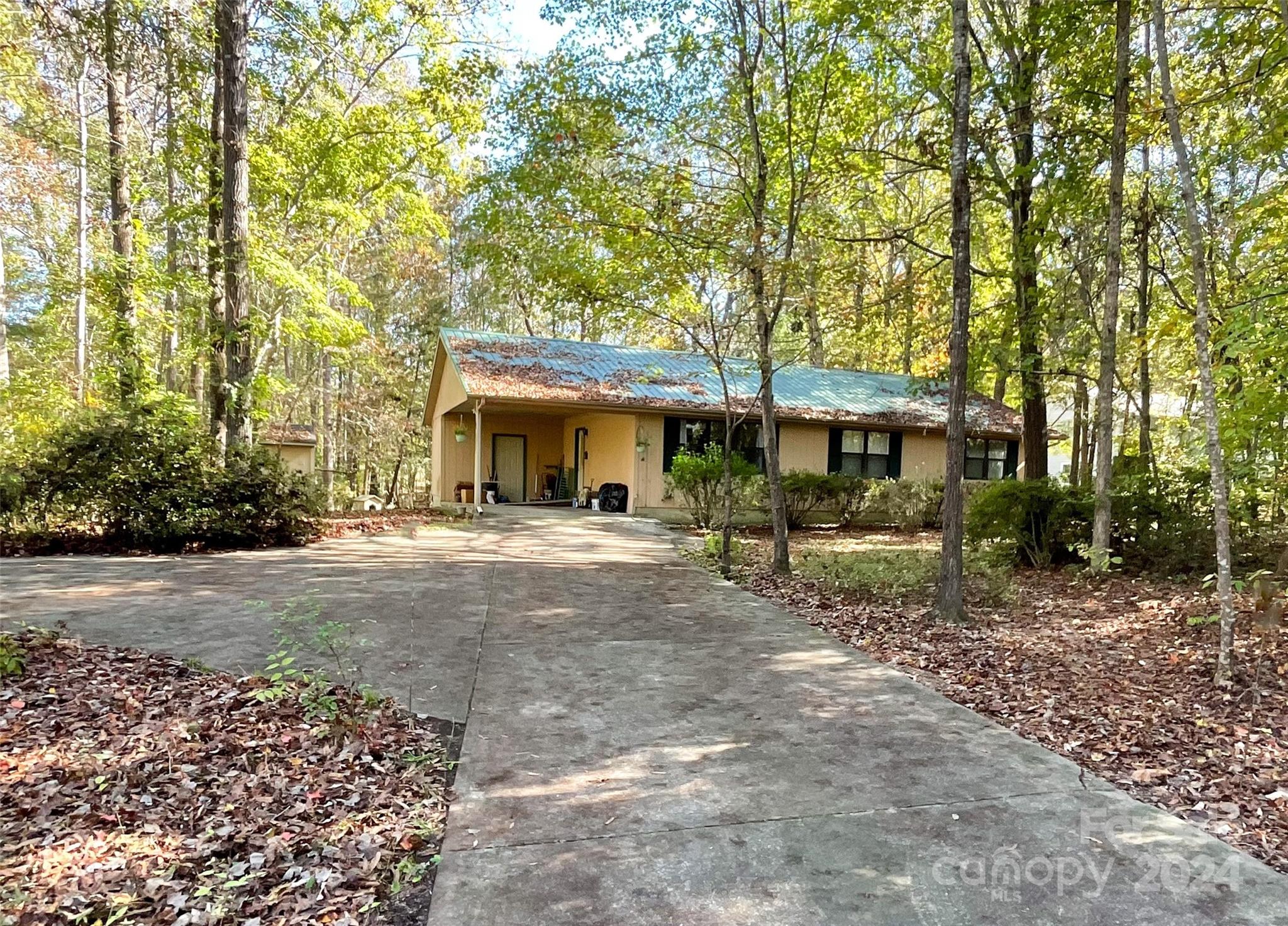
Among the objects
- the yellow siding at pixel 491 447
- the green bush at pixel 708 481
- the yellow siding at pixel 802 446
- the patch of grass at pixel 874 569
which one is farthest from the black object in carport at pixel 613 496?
the patch of grass at pixel 874 569

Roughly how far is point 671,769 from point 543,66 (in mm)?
8442

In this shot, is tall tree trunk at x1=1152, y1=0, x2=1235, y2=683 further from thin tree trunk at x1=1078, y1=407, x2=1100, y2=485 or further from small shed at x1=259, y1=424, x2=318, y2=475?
small shed at x1=259, y1=424, x2=318, y2=475

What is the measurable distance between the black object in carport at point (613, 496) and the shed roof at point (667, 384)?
2.18 metres

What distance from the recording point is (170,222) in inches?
483

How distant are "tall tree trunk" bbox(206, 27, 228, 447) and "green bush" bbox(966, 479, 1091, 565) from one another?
10.8 meters

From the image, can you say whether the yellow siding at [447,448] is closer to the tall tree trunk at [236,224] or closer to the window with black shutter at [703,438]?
the window with black shutter at [703,438]

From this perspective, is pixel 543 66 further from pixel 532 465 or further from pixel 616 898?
pixel 532 465

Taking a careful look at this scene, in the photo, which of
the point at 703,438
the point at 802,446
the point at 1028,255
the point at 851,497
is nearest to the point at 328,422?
the point at 703,438

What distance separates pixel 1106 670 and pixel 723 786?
3.35 meters

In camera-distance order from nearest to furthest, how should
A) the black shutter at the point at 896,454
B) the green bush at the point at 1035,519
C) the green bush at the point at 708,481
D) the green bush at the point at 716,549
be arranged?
the green bush at the point at 1035,519 → the green bush at the point at 716,549 → the green bush at the point at 708,481 → the black shutter at the point at 896,454

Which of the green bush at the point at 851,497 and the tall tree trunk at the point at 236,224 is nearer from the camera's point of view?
the tall tree trunk at the point at 236,224

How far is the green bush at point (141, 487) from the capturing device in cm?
859

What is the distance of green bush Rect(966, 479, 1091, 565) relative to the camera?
847cm

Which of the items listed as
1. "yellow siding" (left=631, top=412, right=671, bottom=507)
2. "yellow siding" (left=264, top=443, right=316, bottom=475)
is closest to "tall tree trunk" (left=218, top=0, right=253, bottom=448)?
"yellow siding" (left=631, top=412, right=671, bottom=507)
